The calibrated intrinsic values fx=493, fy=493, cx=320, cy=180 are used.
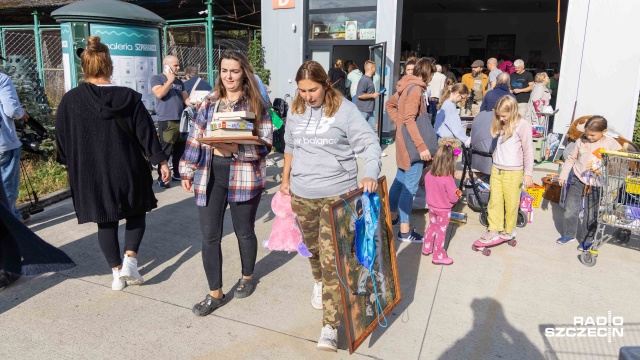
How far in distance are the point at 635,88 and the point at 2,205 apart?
979 centimetres

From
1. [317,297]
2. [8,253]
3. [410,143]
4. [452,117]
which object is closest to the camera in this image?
[317,297]

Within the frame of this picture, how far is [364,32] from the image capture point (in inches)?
464

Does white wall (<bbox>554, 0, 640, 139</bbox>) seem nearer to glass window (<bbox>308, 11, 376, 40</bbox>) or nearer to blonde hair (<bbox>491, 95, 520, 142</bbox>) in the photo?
glass window (<bbox>308, 11, 376, 40</bbox>)

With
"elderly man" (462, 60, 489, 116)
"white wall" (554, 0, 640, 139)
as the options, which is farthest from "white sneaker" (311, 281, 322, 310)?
"elderly man" (462, 60, 489, 116)

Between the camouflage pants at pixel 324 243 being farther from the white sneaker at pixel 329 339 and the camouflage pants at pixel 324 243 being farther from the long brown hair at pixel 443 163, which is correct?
the long brown hair at pixel 443 163

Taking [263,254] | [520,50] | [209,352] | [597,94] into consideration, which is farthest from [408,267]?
[520,50]

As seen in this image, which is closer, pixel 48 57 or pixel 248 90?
pixel 248 90

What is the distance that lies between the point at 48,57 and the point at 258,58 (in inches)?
264

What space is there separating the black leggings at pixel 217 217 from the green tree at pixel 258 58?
949 centimetres

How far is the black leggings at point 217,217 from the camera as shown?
11.4 ft

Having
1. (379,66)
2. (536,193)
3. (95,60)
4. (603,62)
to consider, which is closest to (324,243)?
(95,60)

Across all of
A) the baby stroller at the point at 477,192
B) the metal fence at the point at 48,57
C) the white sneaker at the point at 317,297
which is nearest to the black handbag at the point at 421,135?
the baby stroller at the point at 477,192

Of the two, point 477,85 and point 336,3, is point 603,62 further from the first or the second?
point 336,3

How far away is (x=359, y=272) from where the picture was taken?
10.00ft
